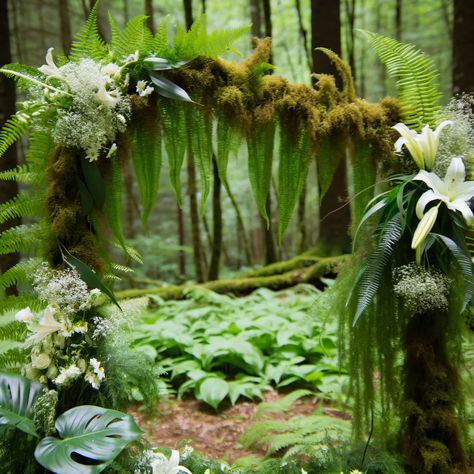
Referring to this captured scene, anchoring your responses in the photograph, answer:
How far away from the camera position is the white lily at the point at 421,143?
2.20 m

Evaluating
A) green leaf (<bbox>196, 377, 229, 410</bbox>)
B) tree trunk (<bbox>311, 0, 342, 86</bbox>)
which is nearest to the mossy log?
green leaf (<bbox>196, 377, 229, 410</bbox>)

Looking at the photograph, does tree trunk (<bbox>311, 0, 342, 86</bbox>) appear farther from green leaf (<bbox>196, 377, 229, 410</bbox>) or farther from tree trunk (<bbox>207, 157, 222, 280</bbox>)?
green leaf (<bbox>196, 377, 229, 410</bbox>)

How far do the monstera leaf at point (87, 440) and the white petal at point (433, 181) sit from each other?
5.84 feet

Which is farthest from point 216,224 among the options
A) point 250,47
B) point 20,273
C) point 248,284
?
point 20,273

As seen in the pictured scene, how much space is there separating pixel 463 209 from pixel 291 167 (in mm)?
913

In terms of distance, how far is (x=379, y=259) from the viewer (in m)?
2.18

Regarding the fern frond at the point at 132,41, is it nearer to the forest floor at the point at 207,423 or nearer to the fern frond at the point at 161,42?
the fern frond at the point at 161,42

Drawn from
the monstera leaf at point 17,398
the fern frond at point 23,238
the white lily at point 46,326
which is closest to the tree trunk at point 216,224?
the fern frond at point 23,238

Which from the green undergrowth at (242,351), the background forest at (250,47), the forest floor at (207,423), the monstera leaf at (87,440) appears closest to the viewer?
the monstera leaf at (87,440)

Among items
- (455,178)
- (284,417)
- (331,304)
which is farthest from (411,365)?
(284,417)

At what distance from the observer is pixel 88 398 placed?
2018 millimetres

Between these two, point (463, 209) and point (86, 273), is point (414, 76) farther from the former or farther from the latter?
point (86, 273)

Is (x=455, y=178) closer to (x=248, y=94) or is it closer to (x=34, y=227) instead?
(x=248, y=94)

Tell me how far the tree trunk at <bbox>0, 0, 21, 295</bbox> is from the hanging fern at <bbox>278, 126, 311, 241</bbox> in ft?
9.18
